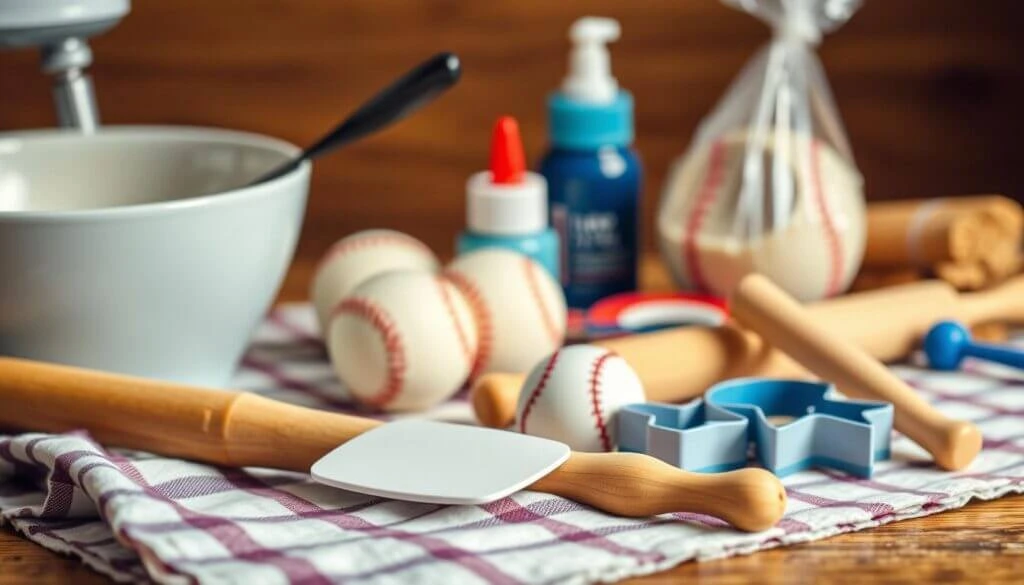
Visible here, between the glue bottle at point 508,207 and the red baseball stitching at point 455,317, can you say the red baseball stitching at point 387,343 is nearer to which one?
the red baseball stitching at point 455,317

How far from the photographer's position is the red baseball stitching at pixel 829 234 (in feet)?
3.11

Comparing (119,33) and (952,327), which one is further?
(119,33)

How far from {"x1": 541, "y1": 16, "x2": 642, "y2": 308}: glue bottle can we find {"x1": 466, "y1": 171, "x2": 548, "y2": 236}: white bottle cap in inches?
2.9

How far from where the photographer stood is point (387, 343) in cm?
78

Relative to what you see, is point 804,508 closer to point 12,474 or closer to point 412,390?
point 412,390

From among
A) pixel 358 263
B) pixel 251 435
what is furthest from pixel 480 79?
pixel 251 435

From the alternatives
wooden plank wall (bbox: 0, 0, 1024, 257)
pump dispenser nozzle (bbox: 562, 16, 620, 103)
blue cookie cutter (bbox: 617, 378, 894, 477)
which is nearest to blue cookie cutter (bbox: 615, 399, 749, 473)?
blue cookie cutter (bbox: 617, 378, 894, 477)

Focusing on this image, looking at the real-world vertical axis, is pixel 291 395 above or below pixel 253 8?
below

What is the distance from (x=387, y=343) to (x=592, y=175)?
0.88 feet

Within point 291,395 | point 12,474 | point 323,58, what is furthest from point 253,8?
point 12,474

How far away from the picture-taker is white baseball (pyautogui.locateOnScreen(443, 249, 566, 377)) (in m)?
0.82

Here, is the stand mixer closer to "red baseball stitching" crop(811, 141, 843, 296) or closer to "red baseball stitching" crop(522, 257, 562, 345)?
"red baseball stitching" crop(522, 257, 562, 345)

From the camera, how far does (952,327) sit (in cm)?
88

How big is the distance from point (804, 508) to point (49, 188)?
0.53 metres
